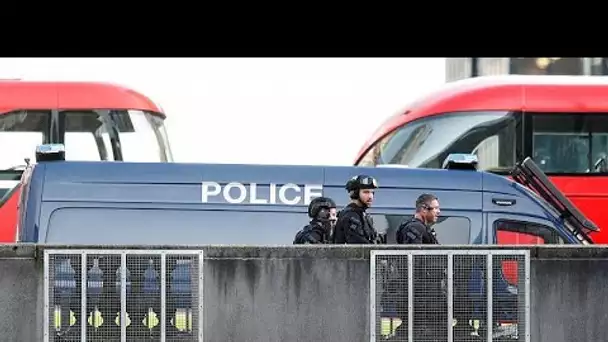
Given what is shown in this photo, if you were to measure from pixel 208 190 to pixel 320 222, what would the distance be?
1895 mm

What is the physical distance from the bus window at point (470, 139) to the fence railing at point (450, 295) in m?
10.5

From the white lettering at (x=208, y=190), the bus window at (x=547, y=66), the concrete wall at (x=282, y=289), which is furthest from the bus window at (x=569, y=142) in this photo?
the bus window at (x=547, y=66)

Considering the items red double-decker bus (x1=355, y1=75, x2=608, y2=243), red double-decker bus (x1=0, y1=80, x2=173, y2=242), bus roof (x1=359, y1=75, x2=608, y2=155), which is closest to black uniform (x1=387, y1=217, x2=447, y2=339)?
red double-decker bus (x1=355, y1=75, x2=608, y2=243)

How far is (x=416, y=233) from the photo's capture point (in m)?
14.4

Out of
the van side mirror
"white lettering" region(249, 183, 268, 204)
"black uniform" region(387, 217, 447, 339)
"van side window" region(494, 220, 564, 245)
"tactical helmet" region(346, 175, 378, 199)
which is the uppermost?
the van side mirror

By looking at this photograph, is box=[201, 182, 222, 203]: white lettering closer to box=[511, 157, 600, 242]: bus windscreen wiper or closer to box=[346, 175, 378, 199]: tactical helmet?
box=[346, 175, 378, 199]: tactical helmet

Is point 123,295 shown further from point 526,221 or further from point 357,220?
point 526,221

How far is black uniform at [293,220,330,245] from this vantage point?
14.8 m

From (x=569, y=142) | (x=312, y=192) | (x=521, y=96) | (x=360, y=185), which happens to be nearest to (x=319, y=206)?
(x=360, y=185)

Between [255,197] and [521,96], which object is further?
[521,96]

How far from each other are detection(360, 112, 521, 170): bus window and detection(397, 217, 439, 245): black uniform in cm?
862
